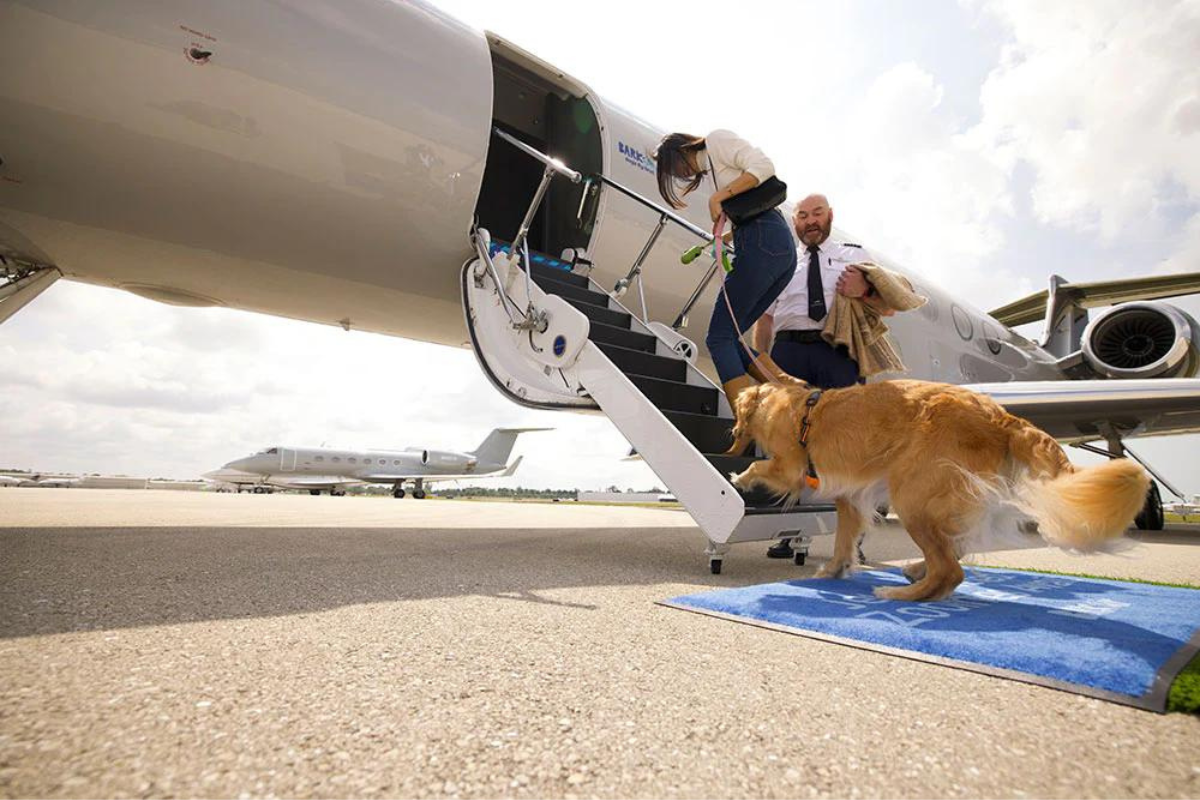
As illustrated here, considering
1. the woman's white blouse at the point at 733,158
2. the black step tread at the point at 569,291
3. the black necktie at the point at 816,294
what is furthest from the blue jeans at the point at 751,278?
the black step tread at the point at 569,291

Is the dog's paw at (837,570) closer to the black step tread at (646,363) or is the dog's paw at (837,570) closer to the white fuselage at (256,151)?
the black step tread at (646,363)

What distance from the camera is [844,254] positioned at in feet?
9.61

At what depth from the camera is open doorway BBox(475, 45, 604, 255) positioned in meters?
4.88

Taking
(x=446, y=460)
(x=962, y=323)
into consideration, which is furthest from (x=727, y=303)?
(x=446, y=460)

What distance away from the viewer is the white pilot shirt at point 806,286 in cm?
286

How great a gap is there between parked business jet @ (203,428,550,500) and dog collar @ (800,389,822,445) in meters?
28.8

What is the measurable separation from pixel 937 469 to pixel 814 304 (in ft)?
4.10

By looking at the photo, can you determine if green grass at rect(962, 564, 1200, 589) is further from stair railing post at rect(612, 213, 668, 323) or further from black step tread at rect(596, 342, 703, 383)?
stair railing post at rect(612, 213, 668, 323)

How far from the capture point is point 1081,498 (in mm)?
1504

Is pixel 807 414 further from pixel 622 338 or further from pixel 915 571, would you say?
pixel 622 338

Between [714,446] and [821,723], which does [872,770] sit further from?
[714,446]

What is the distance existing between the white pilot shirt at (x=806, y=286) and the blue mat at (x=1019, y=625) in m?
1.28

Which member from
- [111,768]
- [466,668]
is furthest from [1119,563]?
[111,768]

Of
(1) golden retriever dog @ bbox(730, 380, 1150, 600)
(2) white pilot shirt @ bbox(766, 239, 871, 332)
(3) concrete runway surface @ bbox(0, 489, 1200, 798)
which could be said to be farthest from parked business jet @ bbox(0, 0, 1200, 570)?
(3) concrete runway surface @ bbox(0, 489, 1200, 798)
